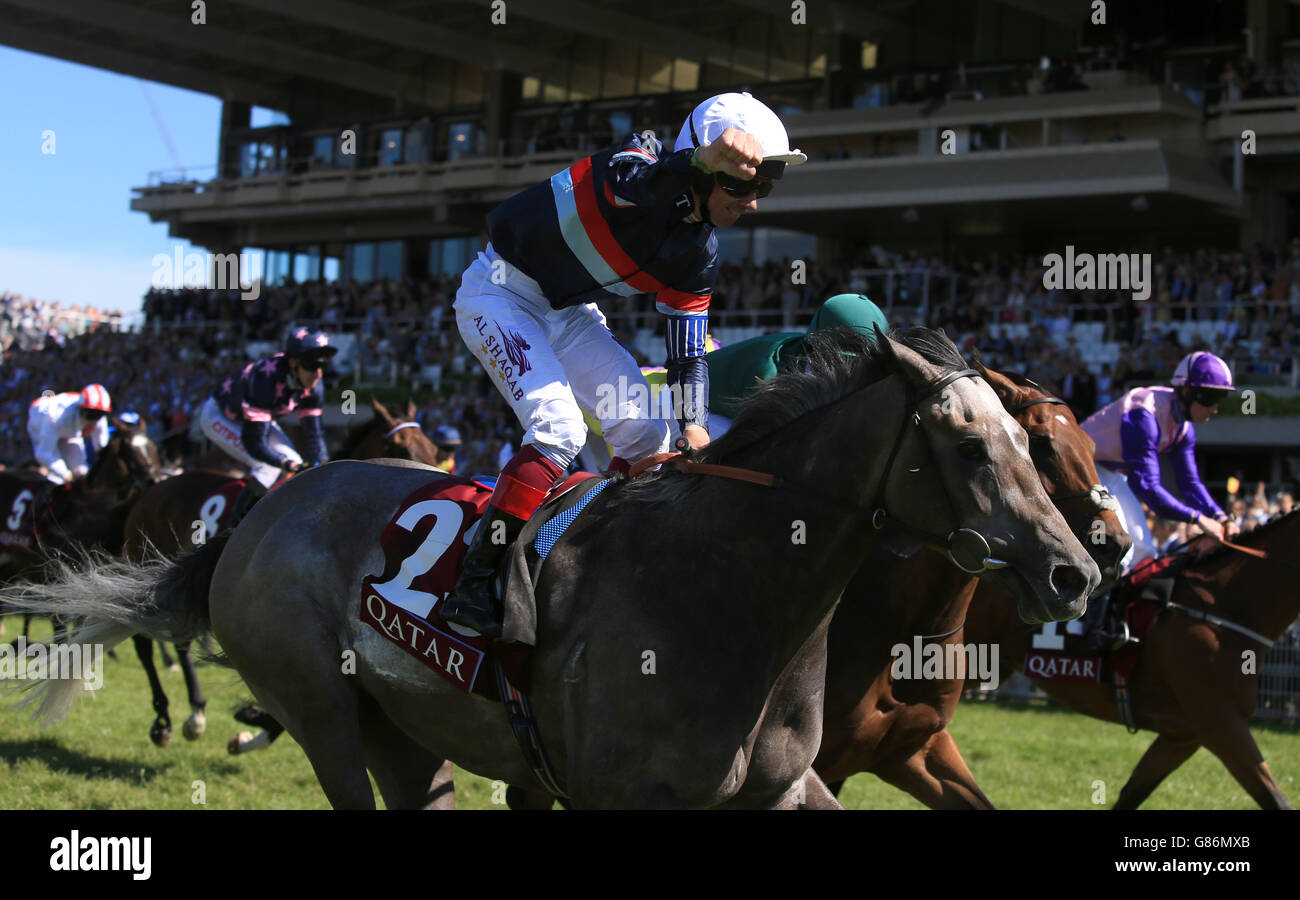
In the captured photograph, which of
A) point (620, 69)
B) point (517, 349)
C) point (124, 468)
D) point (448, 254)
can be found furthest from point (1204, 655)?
point (448, 254)

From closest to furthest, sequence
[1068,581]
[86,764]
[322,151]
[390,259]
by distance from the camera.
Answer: [1068,581]
[86,764]
[390,259]
[322,151]

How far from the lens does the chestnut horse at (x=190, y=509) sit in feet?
25.3

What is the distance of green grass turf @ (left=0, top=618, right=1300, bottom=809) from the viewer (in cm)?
628

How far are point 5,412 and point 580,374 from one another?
1146 inches

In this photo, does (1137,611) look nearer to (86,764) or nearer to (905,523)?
(905,523)

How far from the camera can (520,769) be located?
11.9ft

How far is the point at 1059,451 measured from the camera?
488cm

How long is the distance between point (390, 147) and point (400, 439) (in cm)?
2537

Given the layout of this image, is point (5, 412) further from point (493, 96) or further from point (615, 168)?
point (615, 168)

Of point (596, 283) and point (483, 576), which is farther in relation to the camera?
point (596, 283)

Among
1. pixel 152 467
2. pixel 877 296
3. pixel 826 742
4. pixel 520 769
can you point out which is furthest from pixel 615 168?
Answer: pixel 877 296
